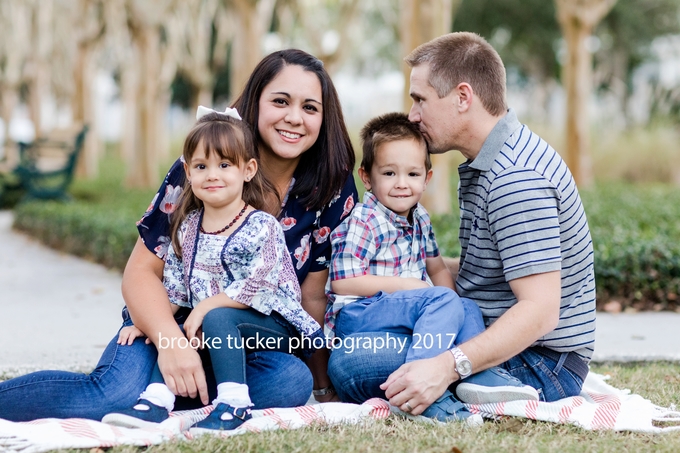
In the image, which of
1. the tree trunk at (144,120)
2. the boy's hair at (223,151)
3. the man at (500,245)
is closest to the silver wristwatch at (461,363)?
the man at (500,245)

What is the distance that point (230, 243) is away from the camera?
3021 mm

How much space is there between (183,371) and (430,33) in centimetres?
563

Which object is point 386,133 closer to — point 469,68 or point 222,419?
point 469,68

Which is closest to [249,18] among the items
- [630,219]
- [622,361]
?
[630,219]

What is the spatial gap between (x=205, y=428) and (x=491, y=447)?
100 centimetres

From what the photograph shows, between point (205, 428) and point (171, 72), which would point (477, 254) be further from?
point (171, 72)

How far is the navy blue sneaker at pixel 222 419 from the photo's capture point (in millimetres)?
2781

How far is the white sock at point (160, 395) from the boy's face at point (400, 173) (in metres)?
1.16

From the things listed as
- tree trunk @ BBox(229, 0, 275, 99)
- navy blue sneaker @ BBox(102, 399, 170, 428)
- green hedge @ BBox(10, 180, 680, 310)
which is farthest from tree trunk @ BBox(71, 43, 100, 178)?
navy blue sneaker @ BBox(102, 399, 170, 428)

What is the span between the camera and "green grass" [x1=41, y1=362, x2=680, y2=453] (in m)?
2.63

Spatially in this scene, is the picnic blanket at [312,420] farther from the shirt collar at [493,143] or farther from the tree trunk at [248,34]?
the tree trunk at [248,34]

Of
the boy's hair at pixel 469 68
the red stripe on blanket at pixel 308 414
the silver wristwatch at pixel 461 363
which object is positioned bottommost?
the red stripe on blanket at pixel 308 414

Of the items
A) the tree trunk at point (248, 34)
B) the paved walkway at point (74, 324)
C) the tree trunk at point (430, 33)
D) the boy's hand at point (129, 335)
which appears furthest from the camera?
the tree trunk at point (248, 34)

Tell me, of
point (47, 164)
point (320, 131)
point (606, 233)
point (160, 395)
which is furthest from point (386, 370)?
point (47, 164)
